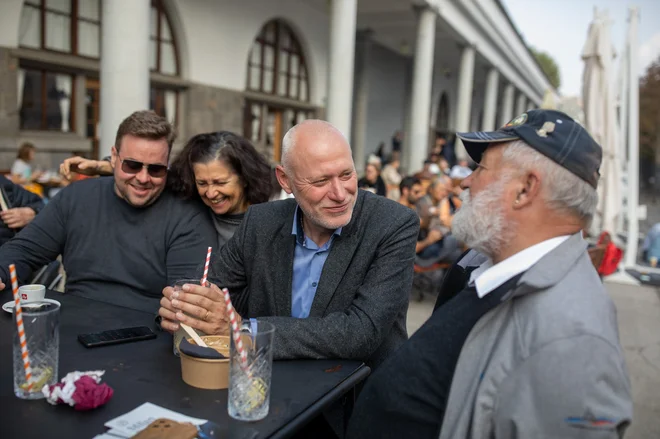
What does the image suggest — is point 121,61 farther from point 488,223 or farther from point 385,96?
point 385,96

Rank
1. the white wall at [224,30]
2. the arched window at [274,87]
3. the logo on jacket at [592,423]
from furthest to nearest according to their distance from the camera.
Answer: the arched window at [274,87] → the white wall at [224,30] → the logo on jacket at [592,423]

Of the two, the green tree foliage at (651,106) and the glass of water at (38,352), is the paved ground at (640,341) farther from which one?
the green tree foliage at (651,106)

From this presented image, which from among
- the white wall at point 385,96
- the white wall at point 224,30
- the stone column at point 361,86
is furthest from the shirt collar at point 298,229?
the white wall at point 385,96

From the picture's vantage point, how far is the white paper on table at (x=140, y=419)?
1331 millimetres

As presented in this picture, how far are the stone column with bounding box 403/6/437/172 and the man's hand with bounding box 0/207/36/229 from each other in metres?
10.2

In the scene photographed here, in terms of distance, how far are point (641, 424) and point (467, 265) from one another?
2.23 meters

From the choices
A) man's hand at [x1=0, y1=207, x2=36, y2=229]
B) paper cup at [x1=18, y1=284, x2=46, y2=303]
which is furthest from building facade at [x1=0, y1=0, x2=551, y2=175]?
paper cup at [x1=18, y1=284, x2=46, y2=303]

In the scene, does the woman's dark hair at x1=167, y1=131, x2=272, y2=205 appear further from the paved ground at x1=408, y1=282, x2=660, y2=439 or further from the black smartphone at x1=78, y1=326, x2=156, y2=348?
the paved ground at x1=408, y1=282, x2=660, y2=439

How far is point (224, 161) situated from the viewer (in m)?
2.82

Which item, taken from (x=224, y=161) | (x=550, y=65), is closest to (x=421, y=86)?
(x=224, y=161)

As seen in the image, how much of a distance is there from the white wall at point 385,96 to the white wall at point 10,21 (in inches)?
490

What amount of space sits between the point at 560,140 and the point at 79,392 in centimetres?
141

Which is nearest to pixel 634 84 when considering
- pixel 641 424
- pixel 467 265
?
pixel 641 424

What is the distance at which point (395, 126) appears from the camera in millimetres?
21234
